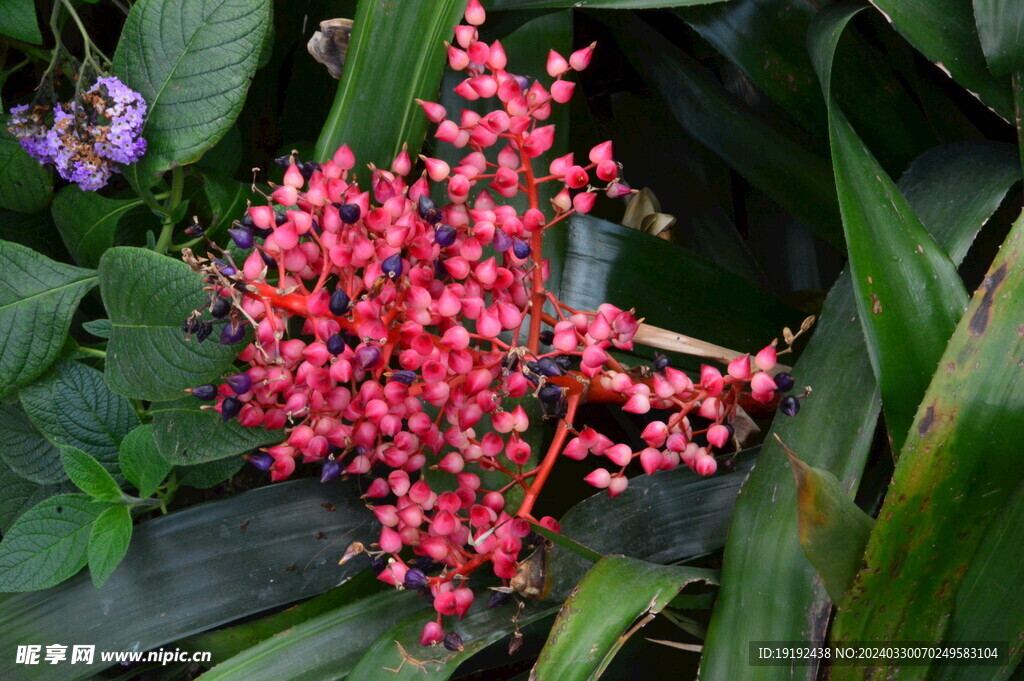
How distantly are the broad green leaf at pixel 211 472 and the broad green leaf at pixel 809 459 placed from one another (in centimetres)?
47

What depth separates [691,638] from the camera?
800mm

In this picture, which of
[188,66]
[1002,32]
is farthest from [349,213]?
[1002,32]

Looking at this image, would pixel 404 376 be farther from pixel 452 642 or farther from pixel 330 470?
pixel 452 642

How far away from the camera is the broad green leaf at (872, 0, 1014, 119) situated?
26.7 inches

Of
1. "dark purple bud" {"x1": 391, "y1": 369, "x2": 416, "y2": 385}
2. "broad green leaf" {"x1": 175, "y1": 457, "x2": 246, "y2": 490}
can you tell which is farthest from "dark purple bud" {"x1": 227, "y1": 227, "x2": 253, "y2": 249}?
"broad green leaf" {"x1": 175, "y1": 457, "x2": 246, "y2": 490}

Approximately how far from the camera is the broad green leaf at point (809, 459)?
627 millimetres

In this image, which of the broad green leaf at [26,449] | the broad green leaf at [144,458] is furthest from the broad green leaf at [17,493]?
the broad green leaf at [144,458]

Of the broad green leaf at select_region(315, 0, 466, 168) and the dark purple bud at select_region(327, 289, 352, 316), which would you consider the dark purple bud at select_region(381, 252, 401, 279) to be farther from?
the broad green leaf at select_region(315, 0, 466, 168)

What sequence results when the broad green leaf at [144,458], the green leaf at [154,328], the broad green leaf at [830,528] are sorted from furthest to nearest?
the broad green leaf at [144,458], the green leaf at [154,328], the broad green leaf at [830,528]

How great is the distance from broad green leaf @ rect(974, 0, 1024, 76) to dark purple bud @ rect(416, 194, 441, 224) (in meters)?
0.45

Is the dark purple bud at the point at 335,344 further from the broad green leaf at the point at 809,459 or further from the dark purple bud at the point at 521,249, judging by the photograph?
the broad green leaf at the point at 809,459

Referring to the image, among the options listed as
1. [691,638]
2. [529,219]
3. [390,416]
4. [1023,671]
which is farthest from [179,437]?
[1023,671]

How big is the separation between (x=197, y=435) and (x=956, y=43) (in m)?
0.73

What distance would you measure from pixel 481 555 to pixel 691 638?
0.28 m
